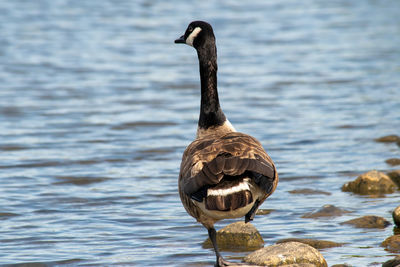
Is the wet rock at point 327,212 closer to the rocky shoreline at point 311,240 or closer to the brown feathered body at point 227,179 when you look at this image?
the rocky shoreline at point 311,240

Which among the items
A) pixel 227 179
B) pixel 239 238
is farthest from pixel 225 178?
pixel 239 238

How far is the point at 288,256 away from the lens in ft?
20.9

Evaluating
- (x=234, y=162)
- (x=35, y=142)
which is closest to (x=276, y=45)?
(x=35, y=142)

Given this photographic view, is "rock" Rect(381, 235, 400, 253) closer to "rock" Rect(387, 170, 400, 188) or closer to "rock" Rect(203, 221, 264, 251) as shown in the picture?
"rock" Rect(203, 221, 264, 251)

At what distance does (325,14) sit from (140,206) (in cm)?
1866


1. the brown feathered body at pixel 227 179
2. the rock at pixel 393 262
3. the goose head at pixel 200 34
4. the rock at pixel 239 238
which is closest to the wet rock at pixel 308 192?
the rock at pixel 239 238

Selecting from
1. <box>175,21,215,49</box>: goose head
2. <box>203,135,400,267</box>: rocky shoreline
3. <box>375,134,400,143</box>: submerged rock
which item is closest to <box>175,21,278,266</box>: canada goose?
<box>203,135,400,267</box>: rocky shoreline

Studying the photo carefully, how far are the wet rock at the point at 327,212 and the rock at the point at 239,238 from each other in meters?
1.06

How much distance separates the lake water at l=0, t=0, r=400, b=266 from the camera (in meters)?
7.87

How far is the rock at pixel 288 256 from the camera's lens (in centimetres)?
636

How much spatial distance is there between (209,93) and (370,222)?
2.21 meters

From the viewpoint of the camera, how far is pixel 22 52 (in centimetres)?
1948

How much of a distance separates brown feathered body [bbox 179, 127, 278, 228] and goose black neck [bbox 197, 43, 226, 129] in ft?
3.80

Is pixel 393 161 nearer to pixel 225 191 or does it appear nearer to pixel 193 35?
pixel 193 35
